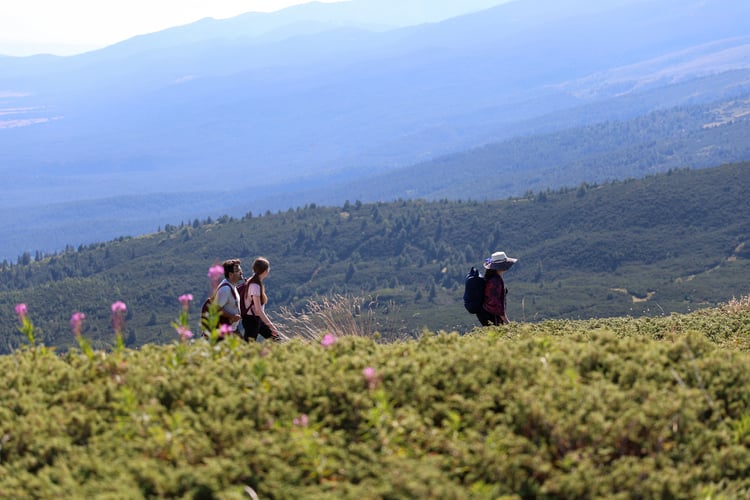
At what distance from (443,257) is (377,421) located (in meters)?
117

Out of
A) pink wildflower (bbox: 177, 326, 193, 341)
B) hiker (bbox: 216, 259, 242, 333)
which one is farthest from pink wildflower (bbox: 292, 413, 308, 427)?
hiker (bbox: 216, 259, 242, 333)

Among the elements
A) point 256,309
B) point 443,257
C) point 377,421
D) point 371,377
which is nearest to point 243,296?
point 256,309

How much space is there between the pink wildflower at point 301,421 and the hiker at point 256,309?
17.5 ft

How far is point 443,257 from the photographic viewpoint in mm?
121188

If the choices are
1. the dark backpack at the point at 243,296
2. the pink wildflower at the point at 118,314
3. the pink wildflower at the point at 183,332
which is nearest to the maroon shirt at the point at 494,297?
the dark backpack at the point at 243,296

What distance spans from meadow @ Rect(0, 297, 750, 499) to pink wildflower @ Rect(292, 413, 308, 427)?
0.01 m

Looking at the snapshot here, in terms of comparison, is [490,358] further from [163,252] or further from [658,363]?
[163,252]

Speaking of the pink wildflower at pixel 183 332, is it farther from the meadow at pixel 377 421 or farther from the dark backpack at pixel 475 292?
the dark backpack at pixel 475 292

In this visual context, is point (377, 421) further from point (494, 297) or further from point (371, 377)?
point (494, 297)

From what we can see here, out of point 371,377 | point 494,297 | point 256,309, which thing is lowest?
point 494,297

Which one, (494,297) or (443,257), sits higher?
(494,297)

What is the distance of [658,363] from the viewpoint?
5566mm

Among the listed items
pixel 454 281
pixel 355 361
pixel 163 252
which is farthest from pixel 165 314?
pixel 355 361

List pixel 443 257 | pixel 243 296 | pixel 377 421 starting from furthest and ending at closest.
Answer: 1. pixel 443 257
2. pixel 243 296
3. pixel 377 421
